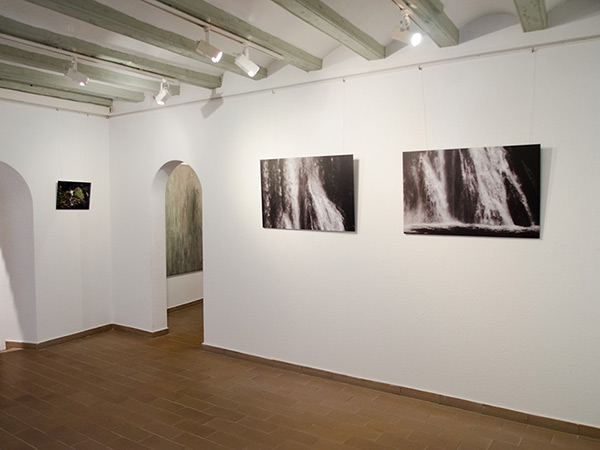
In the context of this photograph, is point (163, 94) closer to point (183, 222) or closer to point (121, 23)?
point (121, 23)

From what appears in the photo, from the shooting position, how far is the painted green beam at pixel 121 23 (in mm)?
3699

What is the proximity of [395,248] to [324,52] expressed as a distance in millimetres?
2274

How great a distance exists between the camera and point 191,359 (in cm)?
630

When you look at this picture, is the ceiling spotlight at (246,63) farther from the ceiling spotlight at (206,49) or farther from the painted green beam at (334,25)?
the painted green beam at (334,25)

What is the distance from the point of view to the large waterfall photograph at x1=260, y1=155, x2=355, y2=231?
5.25m

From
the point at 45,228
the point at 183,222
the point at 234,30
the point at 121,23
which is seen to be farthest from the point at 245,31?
the point at 183,222

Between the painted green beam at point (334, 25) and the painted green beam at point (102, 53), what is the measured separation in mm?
2212

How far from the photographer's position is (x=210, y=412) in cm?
477

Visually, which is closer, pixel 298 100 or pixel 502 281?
pixel 502 281

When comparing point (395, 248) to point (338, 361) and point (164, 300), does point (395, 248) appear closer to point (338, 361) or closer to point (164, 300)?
point (338, 361)

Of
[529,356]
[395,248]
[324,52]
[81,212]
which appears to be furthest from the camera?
[81,212]

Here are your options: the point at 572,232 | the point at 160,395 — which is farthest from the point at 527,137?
the point at 160,395

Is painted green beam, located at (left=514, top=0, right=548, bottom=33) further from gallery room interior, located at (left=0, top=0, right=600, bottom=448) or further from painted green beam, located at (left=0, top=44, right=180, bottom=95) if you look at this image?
painted green beam, located at (left=0, top=44, right=180, bottom=95)

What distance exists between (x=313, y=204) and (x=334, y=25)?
2032 millimetres
